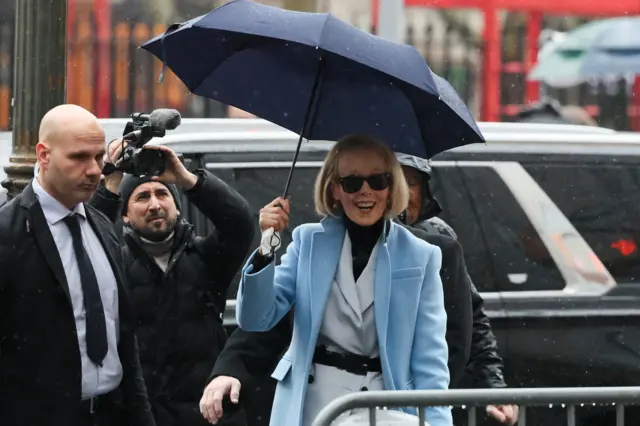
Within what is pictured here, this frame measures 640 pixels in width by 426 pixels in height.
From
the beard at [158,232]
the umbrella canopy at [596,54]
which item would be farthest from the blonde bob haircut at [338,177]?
the umbrella canopy at [596,54]

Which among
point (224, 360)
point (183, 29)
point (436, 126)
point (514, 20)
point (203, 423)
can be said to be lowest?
point (203, 423)

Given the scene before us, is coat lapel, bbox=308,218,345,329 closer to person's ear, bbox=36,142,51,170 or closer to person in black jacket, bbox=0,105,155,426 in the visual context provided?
person in black jacket, bbox=0,105,155,426

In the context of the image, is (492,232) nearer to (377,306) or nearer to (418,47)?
(377,306)

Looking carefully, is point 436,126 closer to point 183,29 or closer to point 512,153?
point 183,29

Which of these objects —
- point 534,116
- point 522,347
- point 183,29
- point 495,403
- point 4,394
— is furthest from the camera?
point 534,116

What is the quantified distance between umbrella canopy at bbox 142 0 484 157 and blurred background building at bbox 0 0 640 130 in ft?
32.9

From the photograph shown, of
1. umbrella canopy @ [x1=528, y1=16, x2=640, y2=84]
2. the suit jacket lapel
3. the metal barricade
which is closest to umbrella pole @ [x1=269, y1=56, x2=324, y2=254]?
the suit jacket lapel

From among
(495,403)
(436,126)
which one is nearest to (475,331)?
(436,126)

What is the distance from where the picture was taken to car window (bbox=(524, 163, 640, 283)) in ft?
23.2

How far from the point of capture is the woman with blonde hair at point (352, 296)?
4.29 m

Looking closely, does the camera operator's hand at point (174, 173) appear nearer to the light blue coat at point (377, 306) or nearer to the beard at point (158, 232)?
the beard at point (158, 232)

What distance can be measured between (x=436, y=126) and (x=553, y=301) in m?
2.20

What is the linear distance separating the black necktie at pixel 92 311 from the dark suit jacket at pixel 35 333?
0.18 ft

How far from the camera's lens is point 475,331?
5.34 meters
